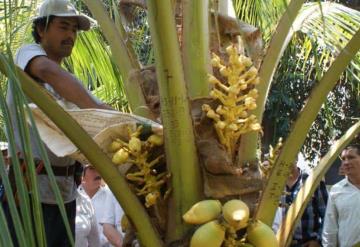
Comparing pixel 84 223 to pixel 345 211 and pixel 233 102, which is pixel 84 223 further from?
pixel 233 102

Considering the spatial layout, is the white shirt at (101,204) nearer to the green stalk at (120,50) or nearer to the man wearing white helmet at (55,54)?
the man wearing white helmet at (55,54)

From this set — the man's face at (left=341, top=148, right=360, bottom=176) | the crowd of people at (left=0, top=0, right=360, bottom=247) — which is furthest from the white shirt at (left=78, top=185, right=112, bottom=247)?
the man's face at (left=341, top=148, right=360, bottom=176)

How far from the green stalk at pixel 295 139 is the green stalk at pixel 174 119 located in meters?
0.22

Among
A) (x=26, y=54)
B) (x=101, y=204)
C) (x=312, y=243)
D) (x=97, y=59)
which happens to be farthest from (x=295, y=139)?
(x=101, y=204)

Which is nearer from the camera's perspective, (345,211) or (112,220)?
(345,211)

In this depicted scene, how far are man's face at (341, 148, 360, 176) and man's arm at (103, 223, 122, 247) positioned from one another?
5.06 ft

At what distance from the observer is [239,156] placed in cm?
215

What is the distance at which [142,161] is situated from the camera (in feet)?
6.74

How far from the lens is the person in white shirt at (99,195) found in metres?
4.70

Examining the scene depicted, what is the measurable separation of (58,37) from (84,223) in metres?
1.53

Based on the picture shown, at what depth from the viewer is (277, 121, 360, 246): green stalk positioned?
7.07 feet

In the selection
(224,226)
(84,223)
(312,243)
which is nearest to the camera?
(224,226)

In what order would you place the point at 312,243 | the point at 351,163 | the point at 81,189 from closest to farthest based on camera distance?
1. the point at 81,189
2. the point at 351,163
3. the point at 312,243

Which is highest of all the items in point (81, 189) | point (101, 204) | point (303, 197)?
Answer: point (303, 197)
